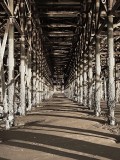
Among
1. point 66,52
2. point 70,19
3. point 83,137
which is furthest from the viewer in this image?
point 66,52

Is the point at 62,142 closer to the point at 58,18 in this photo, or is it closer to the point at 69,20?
the point at 58,18

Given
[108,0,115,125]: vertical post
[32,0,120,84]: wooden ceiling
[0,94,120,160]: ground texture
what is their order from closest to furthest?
[0,94,120,160]: ground texture → [108,0,115,125]: vertical post → [32,0,120,84]: wooden ceiling

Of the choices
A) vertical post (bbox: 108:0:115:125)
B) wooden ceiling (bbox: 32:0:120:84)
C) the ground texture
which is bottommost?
the ground texture

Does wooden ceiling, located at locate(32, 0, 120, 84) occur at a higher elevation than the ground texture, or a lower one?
higher

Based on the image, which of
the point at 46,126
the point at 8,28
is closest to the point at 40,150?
the point at 46,126

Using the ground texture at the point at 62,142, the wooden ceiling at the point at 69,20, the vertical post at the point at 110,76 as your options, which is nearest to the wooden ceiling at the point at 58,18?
the wooden ceiling at the point at 69,20

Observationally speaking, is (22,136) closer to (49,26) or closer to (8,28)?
(8,28)

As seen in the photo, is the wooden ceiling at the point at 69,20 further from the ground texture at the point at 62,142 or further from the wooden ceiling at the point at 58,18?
the ground texture at the point at 62,142

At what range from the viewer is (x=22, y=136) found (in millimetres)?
9148

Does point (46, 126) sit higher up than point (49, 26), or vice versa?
point (49, 26)

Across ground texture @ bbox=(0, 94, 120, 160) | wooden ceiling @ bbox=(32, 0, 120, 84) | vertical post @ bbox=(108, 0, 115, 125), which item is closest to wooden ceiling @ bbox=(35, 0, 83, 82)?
wooden ceiling @ bbox=(32, 0, 120, 84)

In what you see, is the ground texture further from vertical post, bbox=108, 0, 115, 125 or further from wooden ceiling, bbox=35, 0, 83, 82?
wooden ceiling, bbox=35, 0, 83, 82

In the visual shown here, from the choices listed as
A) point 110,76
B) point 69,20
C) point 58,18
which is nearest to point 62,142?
point 110,76

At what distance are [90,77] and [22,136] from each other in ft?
36.6
